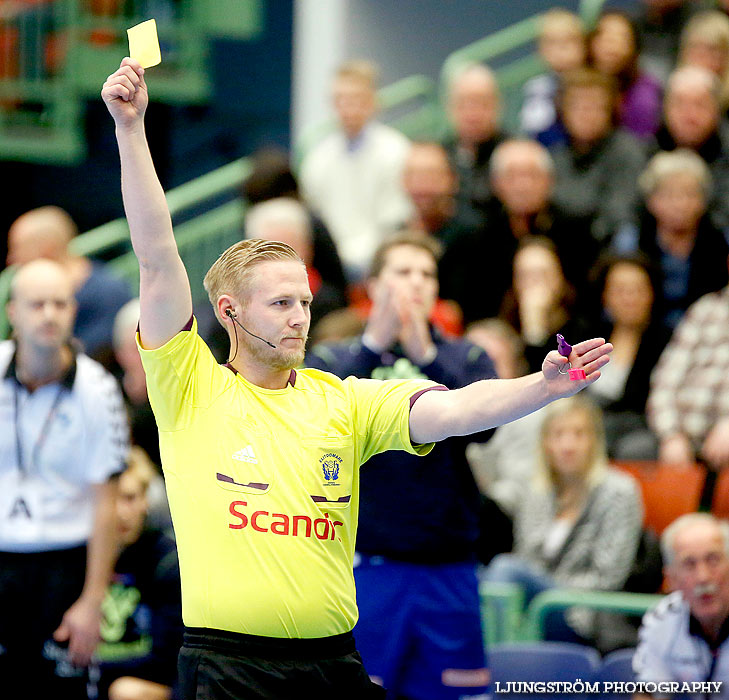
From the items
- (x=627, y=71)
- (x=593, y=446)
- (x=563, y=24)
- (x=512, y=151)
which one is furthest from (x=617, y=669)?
(x=563, y=24)

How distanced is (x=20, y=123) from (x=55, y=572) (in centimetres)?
673

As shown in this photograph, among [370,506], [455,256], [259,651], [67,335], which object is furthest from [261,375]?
[455,256]

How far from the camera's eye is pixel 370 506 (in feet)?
17.0

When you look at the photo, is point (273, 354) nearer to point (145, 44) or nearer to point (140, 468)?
point (145, 44)

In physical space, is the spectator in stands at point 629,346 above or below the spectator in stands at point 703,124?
below

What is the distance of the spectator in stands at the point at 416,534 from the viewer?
517 centimetres

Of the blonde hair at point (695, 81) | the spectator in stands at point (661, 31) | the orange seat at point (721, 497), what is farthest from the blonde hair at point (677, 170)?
the orange seat at point (721, 497)

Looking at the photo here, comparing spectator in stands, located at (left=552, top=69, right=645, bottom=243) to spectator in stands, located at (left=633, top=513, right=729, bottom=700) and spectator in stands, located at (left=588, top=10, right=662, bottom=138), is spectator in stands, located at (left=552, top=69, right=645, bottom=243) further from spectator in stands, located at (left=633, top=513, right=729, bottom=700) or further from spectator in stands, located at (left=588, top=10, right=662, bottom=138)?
spectator in stands, located at (left=633, top=513, right=729, bottom=700)

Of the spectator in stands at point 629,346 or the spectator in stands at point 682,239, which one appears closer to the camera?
the spectator in stands at point 629,346

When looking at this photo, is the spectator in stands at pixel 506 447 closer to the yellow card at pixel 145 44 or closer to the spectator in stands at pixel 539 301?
the spectator in stands at pixel 539 301

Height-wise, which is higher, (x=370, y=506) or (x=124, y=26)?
(x=124, y=26)

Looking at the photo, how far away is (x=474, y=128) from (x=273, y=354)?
600 cm

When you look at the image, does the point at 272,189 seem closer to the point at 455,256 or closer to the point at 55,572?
the point at 455,256

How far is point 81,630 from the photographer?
5469mm
